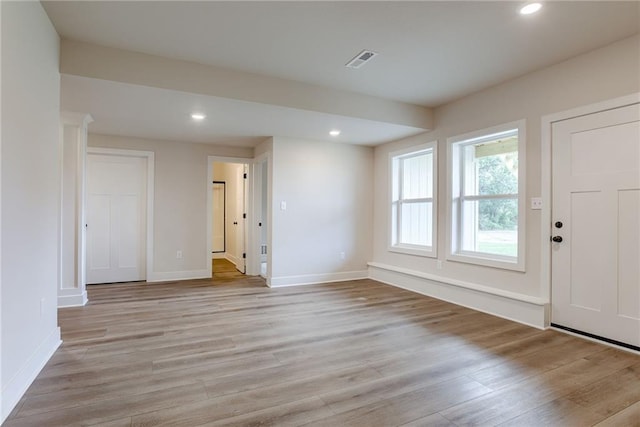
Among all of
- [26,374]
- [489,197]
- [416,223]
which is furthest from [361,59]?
[26,374]

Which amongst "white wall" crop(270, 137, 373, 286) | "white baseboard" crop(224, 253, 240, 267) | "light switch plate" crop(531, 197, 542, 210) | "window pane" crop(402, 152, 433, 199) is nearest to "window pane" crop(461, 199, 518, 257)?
"light switch plate" crop(531, 197, 542, 210)

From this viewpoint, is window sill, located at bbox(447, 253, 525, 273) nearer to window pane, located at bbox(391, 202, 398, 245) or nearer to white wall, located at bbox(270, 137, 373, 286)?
window pane, located at bbox(391, 202, 398, 245)

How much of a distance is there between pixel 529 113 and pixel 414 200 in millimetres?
1927

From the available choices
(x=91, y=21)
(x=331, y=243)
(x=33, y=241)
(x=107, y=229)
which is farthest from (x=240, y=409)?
(x=107, y=229)

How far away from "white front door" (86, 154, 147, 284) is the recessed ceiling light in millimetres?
5094

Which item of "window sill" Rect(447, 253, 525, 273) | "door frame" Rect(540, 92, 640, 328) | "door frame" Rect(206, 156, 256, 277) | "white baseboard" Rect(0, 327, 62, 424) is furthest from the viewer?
"door frame" Rect(206, 156, 256, 277)

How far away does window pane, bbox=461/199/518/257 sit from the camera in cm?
353

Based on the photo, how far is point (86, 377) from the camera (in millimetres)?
2084

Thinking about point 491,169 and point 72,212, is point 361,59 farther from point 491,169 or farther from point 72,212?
point 72,212

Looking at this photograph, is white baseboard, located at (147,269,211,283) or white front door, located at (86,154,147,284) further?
white baseboard, located at (147,269,211,283)

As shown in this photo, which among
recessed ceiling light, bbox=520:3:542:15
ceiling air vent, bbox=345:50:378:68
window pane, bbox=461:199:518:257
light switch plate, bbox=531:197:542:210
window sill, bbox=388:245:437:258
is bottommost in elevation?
window sill, bbox=388:245:437:258

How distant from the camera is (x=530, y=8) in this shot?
2.22m

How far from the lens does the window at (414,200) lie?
4.56 meters

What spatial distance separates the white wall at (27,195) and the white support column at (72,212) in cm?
133
